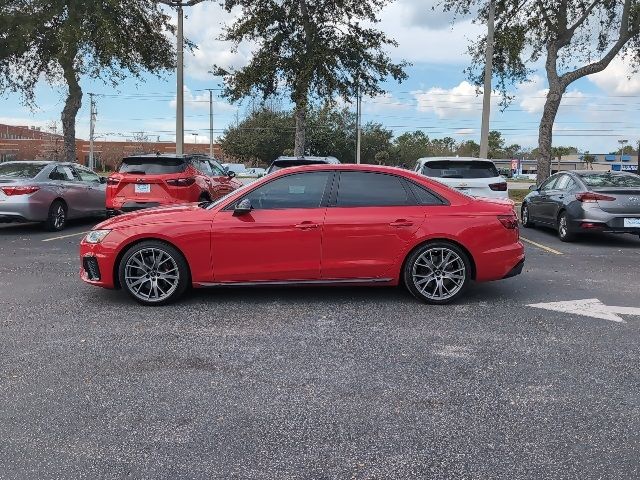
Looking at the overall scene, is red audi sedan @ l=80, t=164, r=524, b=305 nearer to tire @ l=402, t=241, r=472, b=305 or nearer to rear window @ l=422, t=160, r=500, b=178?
tire @ l=402, t=241, r=472, b=305

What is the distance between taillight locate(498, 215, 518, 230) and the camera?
6086mm

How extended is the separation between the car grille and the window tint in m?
3.38

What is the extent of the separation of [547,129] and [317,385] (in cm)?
1859

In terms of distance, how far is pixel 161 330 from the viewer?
5055 mm

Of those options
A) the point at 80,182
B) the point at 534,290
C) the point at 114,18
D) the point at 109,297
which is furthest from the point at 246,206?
the point at 114,18

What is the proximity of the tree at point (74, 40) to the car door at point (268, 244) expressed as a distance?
14.0 m

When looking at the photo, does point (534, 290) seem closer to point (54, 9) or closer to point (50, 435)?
point (50, 435)

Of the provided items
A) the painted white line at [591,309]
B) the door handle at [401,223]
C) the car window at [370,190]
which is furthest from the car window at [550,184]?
the door handle at [401,223]

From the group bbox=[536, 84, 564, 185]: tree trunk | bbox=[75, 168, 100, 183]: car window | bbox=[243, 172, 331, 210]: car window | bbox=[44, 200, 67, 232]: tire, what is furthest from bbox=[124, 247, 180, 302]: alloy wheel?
bbox=[536, 84, 564, 185]: tree trunk

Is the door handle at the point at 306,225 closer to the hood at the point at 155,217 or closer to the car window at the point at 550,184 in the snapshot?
→ the hood at the point at 155,217

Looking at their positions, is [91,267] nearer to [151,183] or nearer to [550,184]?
[151,183]

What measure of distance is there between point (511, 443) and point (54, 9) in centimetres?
1928

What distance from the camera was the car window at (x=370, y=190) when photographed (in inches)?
237

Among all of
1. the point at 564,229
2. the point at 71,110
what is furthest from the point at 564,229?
the point at 71,110
